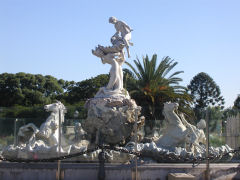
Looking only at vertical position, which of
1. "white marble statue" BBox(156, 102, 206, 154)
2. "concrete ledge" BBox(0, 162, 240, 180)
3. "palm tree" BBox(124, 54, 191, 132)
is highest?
"palm tree" BBox(124, 54, 191, 132)

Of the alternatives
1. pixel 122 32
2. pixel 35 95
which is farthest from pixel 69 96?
pixel 122 32

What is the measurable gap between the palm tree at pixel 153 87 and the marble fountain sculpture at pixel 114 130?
9.39 meters

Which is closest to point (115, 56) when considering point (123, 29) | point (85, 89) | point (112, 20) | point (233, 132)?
point (123, 29)

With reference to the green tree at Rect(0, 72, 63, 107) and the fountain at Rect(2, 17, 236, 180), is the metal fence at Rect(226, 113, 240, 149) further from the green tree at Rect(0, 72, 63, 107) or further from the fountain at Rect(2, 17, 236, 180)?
the green tree at Rect(0, 72, 63, 107)

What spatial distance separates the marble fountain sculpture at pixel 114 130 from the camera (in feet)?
33.4

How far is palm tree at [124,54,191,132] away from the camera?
2319 centimetres

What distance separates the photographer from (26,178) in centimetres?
851

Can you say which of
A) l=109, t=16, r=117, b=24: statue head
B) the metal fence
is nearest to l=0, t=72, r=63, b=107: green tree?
l=109, t=16, r=117, b=24: statue head

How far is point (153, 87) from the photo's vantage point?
78.2 ft

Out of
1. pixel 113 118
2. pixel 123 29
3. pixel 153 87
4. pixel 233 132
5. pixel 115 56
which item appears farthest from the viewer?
pixel 153 87

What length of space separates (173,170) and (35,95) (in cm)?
3144

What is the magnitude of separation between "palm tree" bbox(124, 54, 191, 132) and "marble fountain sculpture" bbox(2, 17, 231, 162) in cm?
939

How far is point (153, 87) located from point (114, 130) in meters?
11.6

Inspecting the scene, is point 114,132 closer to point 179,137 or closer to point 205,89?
point 179,137
